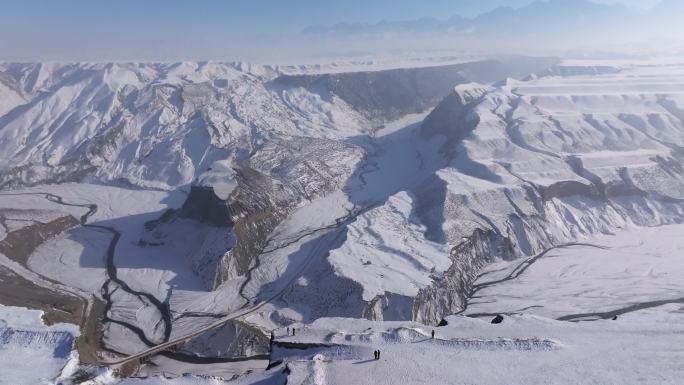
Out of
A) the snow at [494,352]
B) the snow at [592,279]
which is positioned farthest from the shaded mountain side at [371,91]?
the snow at [494,352]

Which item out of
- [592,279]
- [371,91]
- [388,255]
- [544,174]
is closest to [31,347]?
[388,255]

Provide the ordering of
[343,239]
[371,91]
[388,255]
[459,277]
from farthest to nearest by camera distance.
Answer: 1. [371,91]
2. [343,239]
3. [388,255]
4. [459,277]

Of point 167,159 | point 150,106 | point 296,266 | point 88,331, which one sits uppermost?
point 150,106

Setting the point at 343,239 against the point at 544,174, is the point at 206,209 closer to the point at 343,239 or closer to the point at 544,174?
the point at 343,239

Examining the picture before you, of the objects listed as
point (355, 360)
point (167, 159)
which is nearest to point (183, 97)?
point (167, 159)

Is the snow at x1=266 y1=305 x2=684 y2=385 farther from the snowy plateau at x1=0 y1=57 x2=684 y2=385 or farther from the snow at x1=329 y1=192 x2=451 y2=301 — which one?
the snow at x1=329 y1=192 x2=451 y2=301

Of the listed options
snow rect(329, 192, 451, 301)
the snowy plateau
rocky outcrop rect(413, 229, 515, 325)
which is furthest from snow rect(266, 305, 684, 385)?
snow rect(329, 192, 451, 301)

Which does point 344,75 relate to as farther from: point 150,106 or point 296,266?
point 296,266

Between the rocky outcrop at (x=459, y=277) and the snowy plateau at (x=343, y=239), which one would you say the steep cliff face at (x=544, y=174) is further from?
the snowy plateau at (x=343, y=239)
